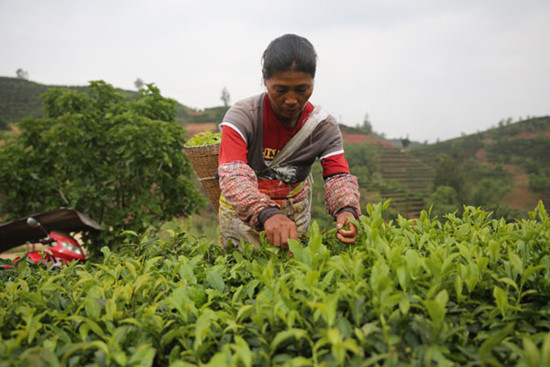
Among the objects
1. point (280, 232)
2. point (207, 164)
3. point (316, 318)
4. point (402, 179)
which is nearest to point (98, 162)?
point (207, 164)

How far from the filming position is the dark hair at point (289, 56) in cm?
167

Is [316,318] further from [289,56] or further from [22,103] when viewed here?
[22,103]

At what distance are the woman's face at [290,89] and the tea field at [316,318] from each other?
779 mm

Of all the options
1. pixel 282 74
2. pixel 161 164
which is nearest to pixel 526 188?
pixel 161 164

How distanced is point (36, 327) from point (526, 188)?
3062 centimetres

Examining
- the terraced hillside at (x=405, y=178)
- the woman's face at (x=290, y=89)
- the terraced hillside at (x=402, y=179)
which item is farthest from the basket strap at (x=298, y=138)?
the terraced hillside at (x=405, y=178)

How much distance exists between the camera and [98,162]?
5562 millimetres

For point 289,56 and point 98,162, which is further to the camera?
point 98,162

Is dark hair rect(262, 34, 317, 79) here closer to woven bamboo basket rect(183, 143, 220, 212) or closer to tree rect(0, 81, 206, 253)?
woven bamboo basket rect(183, 143, 220, 212)

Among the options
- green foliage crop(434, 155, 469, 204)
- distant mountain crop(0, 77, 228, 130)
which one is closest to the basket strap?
green foliage crop(434, 155, 469, 204)

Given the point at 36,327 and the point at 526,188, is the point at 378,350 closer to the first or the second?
the point at 36,327

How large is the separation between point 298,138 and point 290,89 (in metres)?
0.35

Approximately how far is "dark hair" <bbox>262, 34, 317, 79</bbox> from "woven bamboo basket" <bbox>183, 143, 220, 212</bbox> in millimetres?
759

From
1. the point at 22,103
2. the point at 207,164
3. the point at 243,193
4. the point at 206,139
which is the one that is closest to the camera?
the point at 243,193
